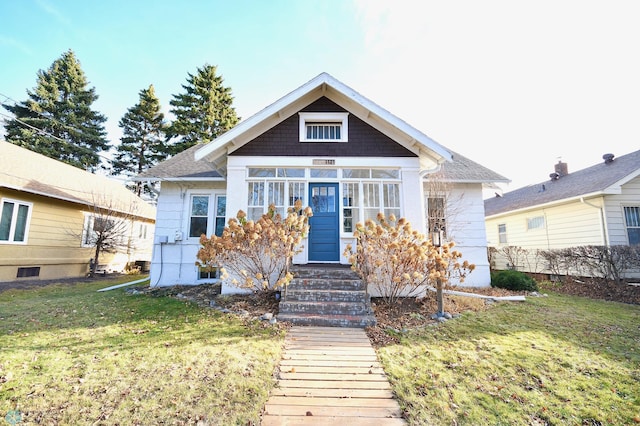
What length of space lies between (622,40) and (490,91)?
131 inches

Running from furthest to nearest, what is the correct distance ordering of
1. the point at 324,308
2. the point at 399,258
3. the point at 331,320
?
the point at 399,258, the point at 324,308, the point at 331,320

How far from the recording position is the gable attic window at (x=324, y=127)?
8414mm

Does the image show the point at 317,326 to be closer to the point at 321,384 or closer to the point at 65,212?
the point at 321,384

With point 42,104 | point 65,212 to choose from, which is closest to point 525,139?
point 65,212

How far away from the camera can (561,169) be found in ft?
50.9

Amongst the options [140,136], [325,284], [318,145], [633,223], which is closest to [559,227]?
[633,223]

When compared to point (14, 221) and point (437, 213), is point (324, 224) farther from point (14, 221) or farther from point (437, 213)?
point (14, 221)

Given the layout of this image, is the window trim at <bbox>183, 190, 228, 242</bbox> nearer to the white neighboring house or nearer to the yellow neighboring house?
the yellow neighboring house

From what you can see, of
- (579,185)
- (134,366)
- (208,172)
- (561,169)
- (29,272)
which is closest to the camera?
(134,366)

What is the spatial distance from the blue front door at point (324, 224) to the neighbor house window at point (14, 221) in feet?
36.7

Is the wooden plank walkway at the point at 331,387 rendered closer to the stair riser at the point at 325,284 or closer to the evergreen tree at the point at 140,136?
the stair riser at the point at 325,284

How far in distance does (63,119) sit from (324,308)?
30326 mm

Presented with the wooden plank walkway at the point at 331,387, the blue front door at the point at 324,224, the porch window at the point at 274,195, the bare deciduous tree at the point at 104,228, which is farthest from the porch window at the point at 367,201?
the bare deciduous tree at the point at 104,228

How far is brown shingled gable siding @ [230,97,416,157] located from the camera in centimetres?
823
